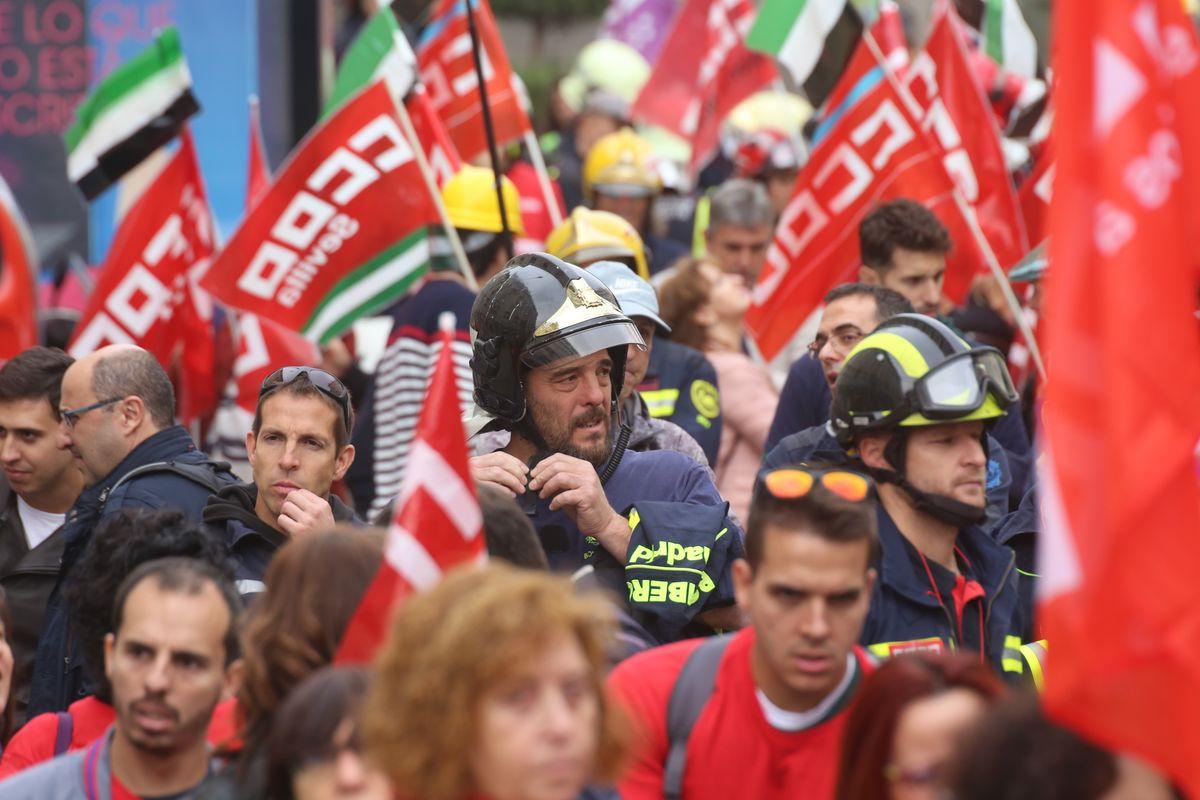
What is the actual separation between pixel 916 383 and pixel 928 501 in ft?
1.11

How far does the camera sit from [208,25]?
15.5 m

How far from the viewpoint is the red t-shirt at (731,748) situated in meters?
4.48

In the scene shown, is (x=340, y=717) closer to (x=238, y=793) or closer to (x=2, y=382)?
(x=238, y=793)

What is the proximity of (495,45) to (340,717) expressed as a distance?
7.71 m

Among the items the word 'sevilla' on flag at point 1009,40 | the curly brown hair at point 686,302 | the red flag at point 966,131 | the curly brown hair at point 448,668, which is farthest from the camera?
the word 'sevilla' on flag at point 1009,40

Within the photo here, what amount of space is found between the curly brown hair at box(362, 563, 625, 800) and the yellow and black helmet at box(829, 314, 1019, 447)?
2003 mm

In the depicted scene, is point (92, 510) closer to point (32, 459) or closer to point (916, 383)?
point (32, 459)

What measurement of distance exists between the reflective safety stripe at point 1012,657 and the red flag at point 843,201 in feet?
13.4

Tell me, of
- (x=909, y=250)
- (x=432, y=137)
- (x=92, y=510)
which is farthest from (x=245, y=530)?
(x=432, y=137)

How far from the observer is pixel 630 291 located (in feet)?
25.3

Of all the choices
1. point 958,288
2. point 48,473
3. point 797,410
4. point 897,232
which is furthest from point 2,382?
point 958,288

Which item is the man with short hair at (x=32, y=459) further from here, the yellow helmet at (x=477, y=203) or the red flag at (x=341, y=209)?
the yellow helmet at (x=477, y=203)

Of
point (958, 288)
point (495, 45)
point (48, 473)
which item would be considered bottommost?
point (48, 473)

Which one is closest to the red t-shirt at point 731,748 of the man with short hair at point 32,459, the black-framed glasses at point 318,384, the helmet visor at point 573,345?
the helmet visor at point 573,345
